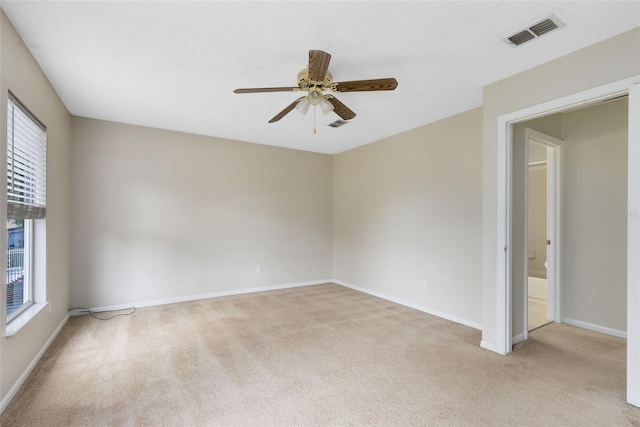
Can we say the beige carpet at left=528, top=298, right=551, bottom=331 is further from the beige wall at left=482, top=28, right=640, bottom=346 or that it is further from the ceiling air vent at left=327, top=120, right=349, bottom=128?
the ceiling air vent at left=327, top=120, right=349, bottom=128

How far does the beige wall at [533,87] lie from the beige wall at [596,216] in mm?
1502

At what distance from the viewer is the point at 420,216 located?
4.25m

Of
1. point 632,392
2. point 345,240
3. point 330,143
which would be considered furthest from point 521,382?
point 330,143

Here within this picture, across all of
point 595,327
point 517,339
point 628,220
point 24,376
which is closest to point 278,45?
point 628,220

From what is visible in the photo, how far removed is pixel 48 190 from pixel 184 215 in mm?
1763

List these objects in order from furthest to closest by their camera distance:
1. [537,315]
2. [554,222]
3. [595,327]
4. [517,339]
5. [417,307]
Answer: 1. [417,307]
2. [537,315]
3. [554,222]
4. [595,327]
5. [517,339]

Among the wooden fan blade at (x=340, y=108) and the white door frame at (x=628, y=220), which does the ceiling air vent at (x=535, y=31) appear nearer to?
the white door frame at (x=628, y=220)

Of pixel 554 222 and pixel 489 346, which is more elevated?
pixel 554 222

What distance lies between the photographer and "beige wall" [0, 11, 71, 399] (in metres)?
1.97

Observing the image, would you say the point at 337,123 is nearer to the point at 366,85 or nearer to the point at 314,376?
the point at 366,85

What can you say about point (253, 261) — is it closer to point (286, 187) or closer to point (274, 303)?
point (274, 303)

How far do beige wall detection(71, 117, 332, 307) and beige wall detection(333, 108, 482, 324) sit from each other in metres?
0.86

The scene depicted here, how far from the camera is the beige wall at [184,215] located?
13.3ft

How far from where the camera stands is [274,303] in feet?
14.8
